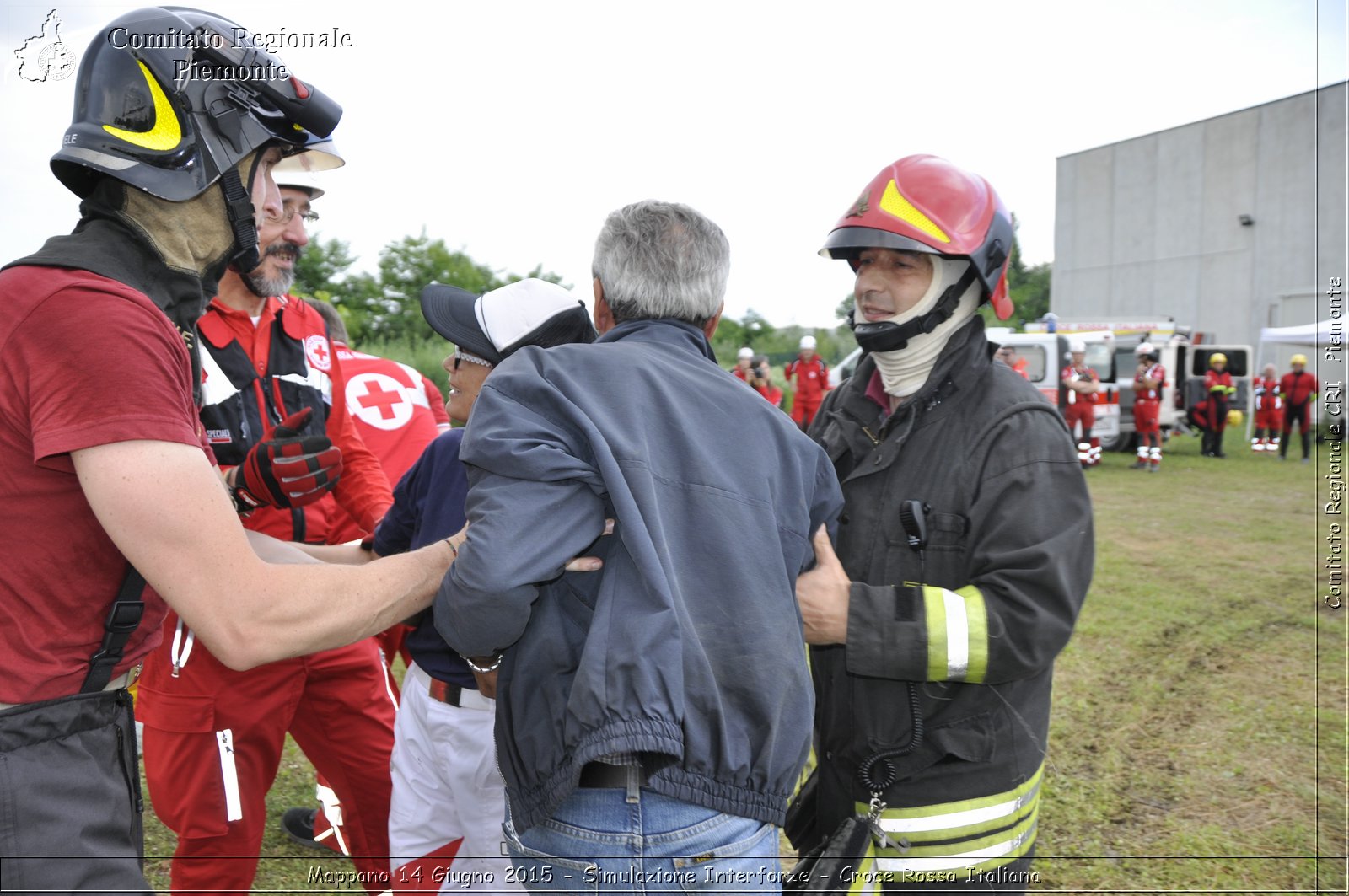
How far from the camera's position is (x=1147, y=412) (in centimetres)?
1814

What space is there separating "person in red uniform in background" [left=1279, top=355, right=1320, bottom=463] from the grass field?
1058cm

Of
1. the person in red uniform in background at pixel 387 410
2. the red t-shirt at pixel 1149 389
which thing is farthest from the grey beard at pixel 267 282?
the red t-shirt at pixel 1149 389

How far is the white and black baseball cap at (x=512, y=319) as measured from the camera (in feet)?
8.32

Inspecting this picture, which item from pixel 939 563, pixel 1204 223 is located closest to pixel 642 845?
pixel 939 563

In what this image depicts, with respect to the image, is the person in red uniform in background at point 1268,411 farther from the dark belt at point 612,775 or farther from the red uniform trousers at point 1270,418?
the dark belt at point 612,775

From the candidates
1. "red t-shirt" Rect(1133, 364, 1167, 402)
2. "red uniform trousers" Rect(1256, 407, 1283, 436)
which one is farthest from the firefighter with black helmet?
"red uniform trousers" Rect(1256, 407, 1283, 436)

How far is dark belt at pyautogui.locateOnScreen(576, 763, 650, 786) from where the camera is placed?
1638 mm

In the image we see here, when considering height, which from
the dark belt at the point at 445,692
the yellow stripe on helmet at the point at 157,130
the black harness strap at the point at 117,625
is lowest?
the dark belt at the point at 445,692

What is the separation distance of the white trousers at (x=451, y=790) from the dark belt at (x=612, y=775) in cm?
105

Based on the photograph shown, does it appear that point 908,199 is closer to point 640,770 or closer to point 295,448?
point 640,770

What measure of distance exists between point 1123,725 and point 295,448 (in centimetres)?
522

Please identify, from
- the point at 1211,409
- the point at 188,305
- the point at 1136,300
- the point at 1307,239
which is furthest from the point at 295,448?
the point at 1136,300

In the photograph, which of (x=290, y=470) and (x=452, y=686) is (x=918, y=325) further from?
(x=290, y=470)

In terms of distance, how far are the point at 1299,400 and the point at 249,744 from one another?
866 inches
